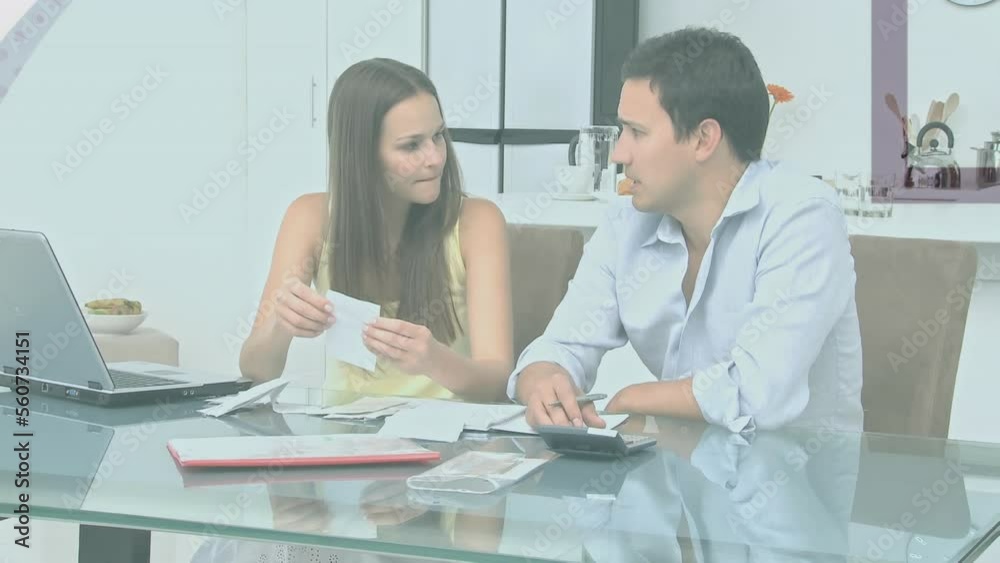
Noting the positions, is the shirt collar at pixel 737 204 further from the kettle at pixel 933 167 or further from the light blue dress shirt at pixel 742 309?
the kettle at pixel 933 167

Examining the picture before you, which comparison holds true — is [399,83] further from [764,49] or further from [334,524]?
[764,49]

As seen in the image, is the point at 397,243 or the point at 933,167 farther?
the point at 933,167

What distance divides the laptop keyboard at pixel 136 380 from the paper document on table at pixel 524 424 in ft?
1.63

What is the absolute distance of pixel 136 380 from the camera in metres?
1.64

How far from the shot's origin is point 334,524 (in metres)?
0.98

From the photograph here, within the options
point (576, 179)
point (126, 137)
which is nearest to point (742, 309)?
point (576, 179)

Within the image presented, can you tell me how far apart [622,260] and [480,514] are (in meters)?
0.99

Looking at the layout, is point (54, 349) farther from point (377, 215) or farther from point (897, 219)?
point (897, 219)

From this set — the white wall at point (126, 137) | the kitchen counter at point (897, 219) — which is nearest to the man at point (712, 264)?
the kitchen counter at point (897, 219)

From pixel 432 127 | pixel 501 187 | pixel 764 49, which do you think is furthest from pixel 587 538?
pixel 764 49

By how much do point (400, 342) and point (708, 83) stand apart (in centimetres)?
72

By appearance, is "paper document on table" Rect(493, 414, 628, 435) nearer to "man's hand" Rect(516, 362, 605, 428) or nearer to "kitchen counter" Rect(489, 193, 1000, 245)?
"man's hand" Rect(516, 362, 605, 428)

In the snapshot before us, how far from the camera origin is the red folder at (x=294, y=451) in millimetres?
1176

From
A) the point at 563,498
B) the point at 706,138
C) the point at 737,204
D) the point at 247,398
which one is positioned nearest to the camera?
the point at 563,498
